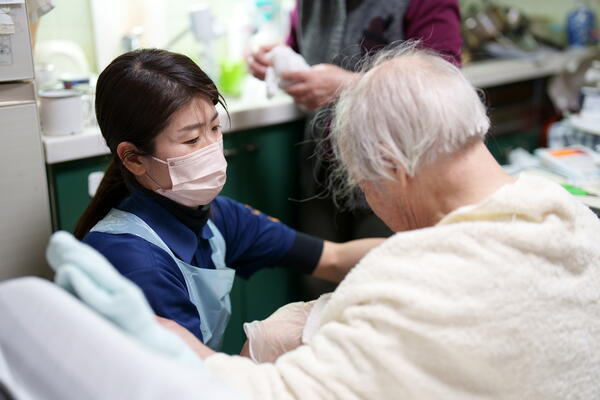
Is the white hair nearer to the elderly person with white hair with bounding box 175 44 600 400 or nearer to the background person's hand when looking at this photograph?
the elderly person with white hair with bounding box 175 44 600 400

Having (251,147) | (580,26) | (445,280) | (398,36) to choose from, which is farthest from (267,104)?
(580,26)

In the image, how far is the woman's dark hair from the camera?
127cm

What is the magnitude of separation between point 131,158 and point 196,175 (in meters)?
0.13

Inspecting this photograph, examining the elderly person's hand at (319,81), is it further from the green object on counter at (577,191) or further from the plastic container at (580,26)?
the plastic container at (580,26)

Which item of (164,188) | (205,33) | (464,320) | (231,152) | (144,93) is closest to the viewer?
(464,320)

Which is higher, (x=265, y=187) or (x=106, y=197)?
(x=106, y=197)

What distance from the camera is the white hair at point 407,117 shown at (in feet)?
3.32

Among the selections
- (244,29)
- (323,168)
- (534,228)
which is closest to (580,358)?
(534,228)

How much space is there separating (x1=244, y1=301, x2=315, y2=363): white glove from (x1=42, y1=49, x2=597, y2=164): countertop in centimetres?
53

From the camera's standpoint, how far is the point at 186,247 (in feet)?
4.48

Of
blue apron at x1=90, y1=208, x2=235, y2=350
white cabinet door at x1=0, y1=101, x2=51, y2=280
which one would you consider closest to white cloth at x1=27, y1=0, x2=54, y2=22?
white cabinet door at x1=0, y1=101, x2=51, y2=280

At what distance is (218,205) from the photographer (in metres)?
1.59

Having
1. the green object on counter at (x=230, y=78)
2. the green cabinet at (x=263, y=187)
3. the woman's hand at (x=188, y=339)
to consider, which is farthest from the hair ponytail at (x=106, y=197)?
the green object on counter at (x=230, y=78)

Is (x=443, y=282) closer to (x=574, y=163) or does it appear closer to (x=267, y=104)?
(x=574, y=163)
